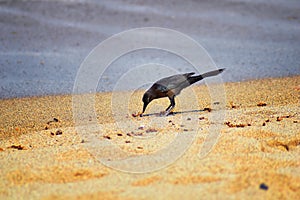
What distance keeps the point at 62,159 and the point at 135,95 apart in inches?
112

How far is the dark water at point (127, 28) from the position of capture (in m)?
7.30

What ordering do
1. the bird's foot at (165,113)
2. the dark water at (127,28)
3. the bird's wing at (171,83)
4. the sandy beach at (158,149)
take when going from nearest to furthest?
the sandy beach at (158,149), the bird's wing at (171,83), the bird's foot at (165,113), the dark water at (127,28)

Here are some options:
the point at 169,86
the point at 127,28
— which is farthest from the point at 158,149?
the point at 127,28

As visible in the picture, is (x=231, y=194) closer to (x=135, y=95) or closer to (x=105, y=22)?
(x=135, y=95)

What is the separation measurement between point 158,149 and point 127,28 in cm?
686

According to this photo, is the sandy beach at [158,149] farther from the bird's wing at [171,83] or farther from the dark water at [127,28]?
the dark water at [127,28]

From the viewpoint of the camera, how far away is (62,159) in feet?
10.8

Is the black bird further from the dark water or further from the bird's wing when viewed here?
the dark water

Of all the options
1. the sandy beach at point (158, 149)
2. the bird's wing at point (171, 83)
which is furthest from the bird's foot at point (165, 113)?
the bird's wing at point (171, 83)

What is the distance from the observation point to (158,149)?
3.39 meters

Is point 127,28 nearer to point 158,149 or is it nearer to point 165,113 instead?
point 165,113

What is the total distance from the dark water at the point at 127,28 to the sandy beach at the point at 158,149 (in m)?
1.97

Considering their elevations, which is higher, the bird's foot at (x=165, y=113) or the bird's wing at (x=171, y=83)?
the bird's wing at (x=171, y=83)

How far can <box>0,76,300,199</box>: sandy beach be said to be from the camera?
8.84 ft
